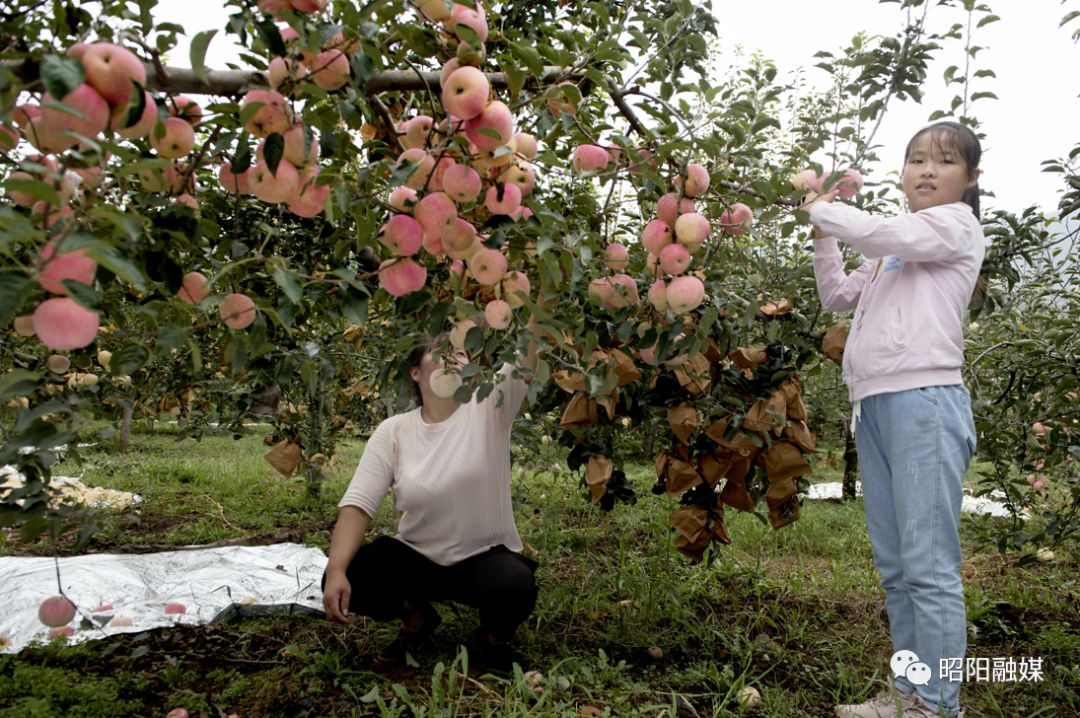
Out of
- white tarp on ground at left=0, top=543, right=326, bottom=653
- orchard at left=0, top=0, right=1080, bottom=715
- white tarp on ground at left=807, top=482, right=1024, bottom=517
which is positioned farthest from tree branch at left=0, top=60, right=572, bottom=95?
white tarp on ground at left=807, top=482, right=1024, bottom=517

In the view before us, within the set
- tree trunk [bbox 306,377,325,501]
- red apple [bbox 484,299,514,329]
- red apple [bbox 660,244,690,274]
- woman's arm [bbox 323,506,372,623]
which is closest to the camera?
red apple [bbox 484,299,514,329]

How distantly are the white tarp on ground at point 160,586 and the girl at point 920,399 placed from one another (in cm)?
178

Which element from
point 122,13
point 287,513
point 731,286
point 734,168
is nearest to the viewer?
point 122,13

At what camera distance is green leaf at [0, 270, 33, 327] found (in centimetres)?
77

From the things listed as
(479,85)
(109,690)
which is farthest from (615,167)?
(109,690)

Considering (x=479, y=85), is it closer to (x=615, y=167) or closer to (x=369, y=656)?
(x=615, y=167)

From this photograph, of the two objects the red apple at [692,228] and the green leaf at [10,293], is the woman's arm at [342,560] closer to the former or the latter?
the red apple at [692,228]

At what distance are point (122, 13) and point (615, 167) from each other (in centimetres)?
81

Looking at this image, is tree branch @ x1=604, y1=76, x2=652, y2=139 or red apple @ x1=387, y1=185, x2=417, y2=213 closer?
red apple @ x1=387, y1=185, x2=417, y2=213

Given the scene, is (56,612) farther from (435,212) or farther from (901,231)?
(901,231)

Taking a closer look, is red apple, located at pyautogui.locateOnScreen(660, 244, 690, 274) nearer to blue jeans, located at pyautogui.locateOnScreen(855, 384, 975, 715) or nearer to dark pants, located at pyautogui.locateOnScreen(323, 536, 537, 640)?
blue jeans, located at pyautogui.locateOnScreen(855, 384, 975, 715)

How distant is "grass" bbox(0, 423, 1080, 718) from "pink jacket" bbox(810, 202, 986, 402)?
0.78 m

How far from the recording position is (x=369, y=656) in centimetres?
220

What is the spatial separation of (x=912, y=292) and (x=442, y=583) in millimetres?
1426
